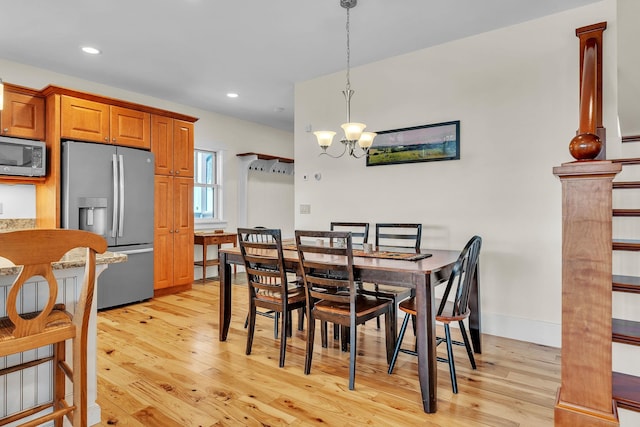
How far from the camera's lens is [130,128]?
4270 mm

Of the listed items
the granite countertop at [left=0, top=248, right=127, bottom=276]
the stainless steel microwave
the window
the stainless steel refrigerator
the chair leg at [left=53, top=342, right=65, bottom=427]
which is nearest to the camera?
the granite countertop at [left=0, top=248, right=127, bottom=276]

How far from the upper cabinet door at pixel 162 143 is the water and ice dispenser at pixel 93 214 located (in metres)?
0.82

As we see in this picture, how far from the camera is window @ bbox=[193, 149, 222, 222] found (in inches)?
231

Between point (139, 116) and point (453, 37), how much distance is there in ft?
11.5

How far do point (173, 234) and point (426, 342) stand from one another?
12.0ft

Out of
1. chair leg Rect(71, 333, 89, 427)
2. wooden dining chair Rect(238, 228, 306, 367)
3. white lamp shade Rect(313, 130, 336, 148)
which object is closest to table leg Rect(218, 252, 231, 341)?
wooden dining chair Rect(238, 228, 306, 367)

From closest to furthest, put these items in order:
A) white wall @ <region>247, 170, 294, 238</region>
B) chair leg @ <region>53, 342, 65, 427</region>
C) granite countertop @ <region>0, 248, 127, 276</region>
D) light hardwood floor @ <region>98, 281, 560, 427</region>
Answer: granite countertop @ <region>0, 248, 127, 276</region> → chair leg @ <region>53, 342, 65, 427</region> → light hardwood floor @ <region>98, 281, 560, 427</region> → white wall @ <region>247, 170, 294, 238</region>

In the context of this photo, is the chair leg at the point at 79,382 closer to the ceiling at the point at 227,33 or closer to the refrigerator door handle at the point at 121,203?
the ceiling at the point at 227,33

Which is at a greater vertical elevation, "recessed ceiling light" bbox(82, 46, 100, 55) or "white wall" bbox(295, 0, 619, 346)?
"recessed ceiling light" bbox(82, 46, 100, 55)

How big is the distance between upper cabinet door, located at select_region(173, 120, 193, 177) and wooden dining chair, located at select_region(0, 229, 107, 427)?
3.28 metres

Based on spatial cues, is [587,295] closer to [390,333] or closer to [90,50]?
[390,333]

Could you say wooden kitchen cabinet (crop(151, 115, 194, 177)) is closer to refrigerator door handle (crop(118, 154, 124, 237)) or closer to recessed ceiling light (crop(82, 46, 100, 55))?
refrigerator door handle (crop(118, 154, 124, 237))

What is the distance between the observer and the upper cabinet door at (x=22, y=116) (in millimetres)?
3570

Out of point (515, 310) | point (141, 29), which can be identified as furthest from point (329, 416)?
point (141, 29)
